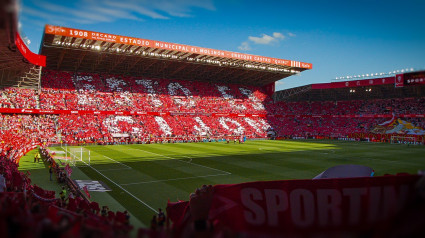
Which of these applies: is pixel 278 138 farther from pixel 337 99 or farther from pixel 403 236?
pixel 403 236

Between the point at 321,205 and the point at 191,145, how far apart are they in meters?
41.3

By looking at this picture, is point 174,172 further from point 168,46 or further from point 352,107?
point 352,107

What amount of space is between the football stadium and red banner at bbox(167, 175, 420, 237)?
0.03 meters

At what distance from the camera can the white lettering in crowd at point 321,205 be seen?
5453 millimetres

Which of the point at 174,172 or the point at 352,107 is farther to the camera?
the point at 352,107

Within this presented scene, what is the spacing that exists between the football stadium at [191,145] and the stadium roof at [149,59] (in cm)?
28

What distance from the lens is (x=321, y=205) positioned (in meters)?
6.80

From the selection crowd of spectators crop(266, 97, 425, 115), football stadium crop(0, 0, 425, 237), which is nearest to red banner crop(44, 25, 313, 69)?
football stadium crop(0, 0, 425, 237)

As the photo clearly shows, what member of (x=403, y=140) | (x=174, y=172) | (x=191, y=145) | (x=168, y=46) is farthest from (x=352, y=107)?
(x=174, y=172)

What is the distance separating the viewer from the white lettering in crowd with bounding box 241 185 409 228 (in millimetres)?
5453

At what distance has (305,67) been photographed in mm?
62031

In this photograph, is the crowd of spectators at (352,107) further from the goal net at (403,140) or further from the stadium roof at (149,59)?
the goal net at (403,140)

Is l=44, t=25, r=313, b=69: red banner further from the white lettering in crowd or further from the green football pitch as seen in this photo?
the white lettering in crowd

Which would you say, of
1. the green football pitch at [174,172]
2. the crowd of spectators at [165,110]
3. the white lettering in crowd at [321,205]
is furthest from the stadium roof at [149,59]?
the white lettering in crowd at [321,205]
